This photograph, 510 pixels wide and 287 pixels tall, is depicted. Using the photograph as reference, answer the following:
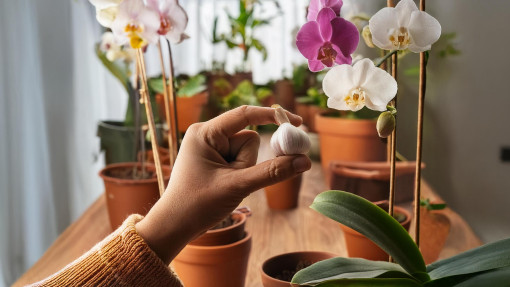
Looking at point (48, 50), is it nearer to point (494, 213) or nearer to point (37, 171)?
point (37, 171)

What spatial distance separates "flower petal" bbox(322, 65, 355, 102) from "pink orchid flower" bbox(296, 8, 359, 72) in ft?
0.05

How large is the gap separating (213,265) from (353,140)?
738mm

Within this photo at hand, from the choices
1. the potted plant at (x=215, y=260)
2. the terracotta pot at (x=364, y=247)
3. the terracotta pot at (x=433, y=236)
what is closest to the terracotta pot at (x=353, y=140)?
the terracotta pot at (x=433, y=236)

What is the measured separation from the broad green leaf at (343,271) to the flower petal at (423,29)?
240 millimetres

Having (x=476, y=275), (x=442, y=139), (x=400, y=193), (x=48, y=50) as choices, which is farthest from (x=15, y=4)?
(x=442, y=139)

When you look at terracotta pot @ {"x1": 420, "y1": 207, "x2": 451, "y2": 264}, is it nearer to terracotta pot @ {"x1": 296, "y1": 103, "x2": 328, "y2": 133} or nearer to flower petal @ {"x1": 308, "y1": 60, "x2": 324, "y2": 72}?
flower petal @ {"x1": 308, "y1": 60, "x2": 324, "y2": 72}

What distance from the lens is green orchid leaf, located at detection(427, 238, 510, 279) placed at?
545mm

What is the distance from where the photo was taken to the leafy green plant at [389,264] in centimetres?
55

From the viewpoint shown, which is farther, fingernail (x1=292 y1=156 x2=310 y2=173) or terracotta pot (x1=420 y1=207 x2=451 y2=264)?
terracotta pot (x1=420 y1=207 x2=451 y2=264)

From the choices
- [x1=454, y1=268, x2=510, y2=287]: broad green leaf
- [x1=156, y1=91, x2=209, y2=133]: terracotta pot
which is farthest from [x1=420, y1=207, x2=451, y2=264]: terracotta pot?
[x1=156, y1=91, x2=209, y2=133]: terracotta pot

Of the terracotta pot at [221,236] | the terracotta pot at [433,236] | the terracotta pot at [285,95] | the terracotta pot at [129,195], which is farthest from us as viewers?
the terracotta pot at [285,95]

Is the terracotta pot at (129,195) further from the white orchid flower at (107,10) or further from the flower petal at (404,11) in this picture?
the flower petal at (404,11)

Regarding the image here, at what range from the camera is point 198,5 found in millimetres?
2584

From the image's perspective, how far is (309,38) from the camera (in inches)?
23.0
